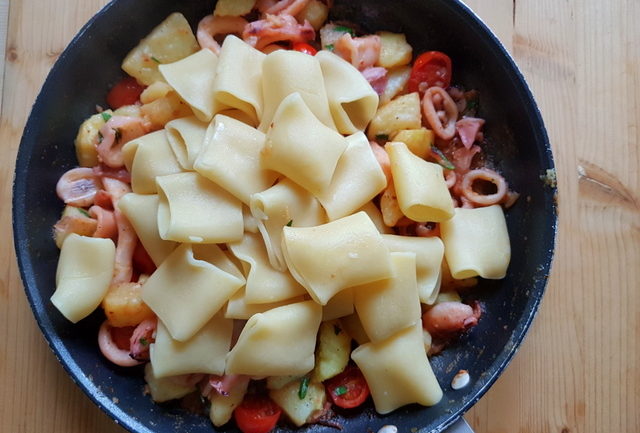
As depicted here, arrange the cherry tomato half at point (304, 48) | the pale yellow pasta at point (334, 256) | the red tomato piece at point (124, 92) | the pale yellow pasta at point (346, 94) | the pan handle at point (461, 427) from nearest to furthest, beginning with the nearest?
the pale yellow pasta at point (334, 256)
the pan handle at point (461, 427)
the pale yellow pasta at point (346, 94)
the cherry tomato half at point (304, 48)
the red tomato piece at point (124, 92)

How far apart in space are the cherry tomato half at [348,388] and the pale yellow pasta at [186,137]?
2.98ft

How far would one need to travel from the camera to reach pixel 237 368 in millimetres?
2070

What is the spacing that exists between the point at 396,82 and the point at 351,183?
53cm

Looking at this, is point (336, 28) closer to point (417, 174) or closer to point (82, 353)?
point (417, 174)

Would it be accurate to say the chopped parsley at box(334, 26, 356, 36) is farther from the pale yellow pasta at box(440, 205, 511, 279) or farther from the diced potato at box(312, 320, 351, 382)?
the diced potato at box(312, 320, 351, 382)

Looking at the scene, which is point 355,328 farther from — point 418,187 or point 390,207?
point 418,187

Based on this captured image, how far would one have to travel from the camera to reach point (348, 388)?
221 cm

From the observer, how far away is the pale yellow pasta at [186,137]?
2117 mm

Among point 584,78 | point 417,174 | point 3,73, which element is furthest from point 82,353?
point 584,78

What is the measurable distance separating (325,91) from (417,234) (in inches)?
24.0

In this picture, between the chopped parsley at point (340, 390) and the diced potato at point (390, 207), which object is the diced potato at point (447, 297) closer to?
the diced potato at point (390, 207)

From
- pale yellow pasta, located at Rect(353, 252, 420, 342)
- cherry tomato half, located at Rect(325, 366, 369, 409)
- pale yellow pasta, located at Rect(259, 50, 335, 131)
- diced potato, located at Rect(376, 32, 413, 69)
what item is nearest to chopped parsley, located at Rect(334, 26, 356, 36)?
diced potato, located at Rect(376, 32, 413, 69)

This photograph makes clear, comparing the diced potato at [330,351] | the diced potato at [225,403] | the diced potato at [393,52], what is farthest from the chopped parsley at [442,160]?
the diced potato at [225,403]

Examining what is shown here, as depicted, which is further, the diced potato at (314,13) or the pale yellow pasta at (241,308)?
the diced potato at (314,13)
